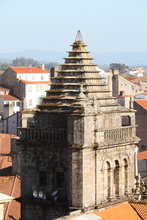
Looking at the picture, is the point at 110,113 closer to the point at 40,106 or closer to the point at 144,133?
the point at 40,106

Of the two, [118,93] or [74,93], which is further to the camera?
[118,93]

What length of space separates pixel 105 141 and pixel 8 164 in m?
33.1

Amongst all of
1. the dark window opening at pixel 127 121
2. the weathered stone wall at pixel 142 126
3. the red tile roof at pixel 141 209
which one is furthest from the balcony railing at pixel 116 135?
the weathered stone wall at pixel 142 126

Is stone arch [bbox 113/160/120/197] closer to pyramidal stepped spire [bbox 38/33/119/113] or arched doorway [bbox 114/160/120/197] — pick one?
arched doorway [bbox 114/160/120/197]

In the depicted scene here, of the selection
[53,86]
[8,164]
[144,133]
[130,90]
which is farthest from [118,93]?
[53,86]

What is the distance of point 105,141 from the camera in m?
46.3

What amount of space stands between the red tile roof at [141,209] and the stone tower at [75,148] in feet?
4.63

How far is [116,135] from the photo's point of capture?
1869 inches

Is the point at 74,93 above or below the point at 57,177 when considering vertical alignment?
above

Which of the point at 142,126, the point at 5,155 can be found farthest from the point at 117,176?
the point at 142,126

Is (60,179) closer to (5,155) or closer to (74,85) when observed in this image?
(74,85)

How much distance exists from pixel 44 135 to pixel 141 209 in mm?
5958

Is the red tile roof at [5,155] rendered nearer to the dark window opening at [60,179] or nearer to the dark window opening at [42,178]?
the dark window opening at [42,178]

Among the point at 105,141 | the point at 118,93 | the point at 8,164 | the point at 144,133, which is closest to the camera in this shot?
the point at 105,141
